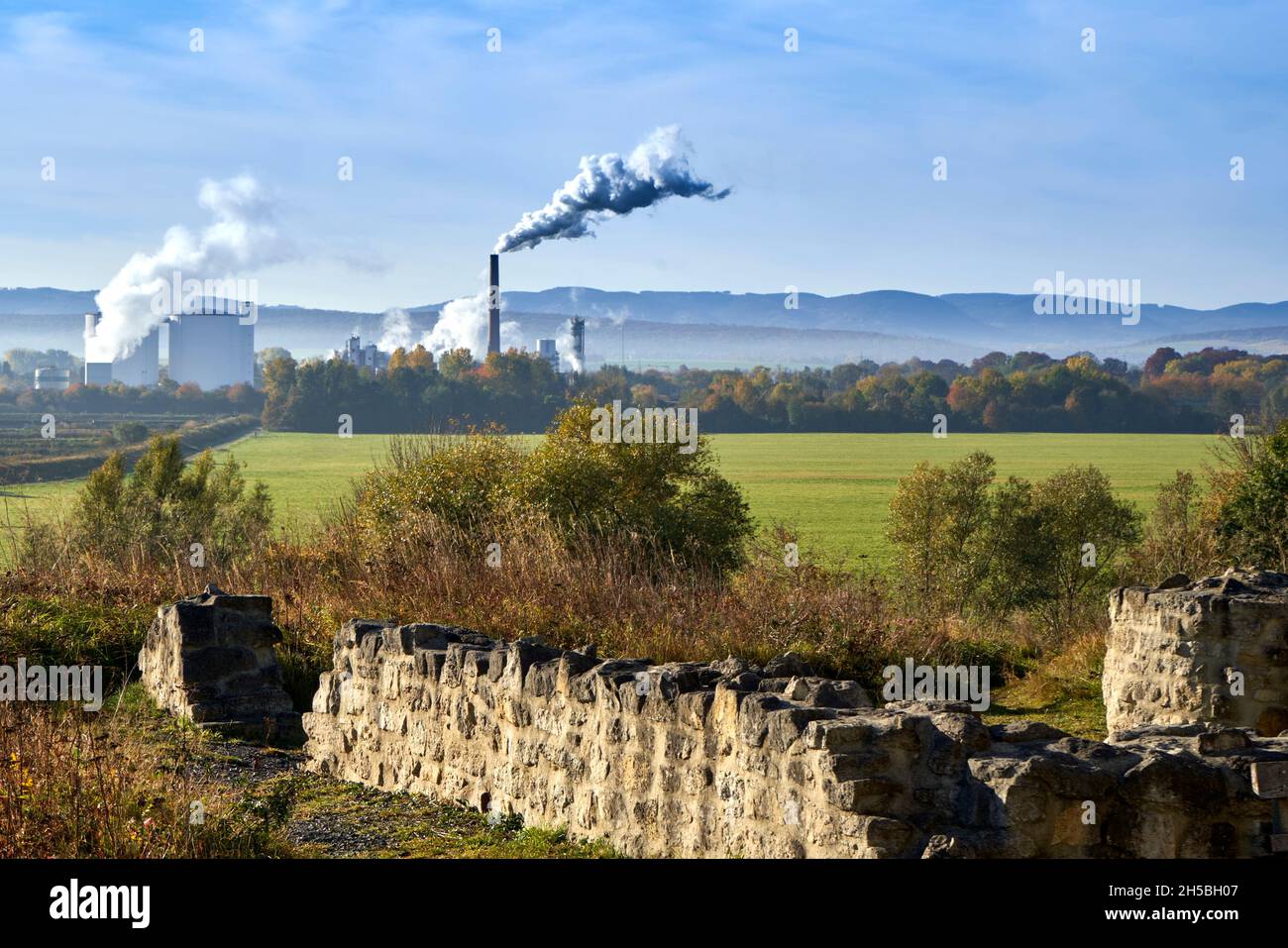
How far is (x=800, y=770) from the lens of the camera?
573cm

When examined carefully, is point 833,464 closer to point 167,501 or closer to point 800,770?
point 167,501

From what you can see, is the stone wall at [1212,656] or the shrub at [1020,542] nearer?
the stone wall at [1212,656]

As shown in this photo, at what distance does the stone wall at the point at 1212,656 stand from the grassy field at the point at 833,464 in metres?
39.4

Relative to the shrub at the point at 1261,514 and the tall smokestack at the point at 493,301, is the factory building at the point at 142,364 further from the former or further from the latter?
the shrub at the point at 1261,514

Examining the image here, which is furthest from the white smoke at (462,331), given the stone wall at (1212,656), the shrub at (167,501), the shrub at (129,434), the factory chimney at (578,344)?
the stone wall at (1212,656)

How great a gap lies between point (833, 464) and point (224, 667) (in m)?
79.3

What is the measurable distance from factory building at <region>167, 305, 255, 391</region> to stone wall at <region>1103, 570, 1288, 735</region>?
170724 millimetres

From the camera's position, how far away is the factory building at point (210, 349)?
17325cm

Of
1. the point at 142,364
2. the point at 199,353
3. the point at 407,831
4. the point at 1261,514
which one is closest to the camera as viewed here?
the point at 407,831

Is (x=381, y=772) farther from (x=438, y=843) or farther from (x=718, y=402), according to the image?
(x=718, y=402)

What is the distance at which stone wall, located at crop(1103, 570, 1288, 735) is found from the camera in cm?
980

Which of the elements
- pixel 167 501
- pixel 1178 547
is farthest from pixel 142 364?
pixel 1178 547
